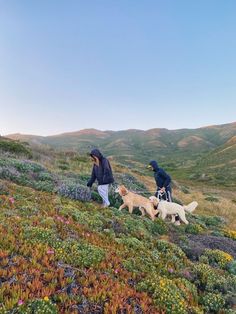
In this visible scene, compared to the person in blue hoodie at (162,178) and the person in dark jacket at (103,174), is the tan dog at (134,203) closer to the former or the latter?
the person in dark jacket at (103,174)

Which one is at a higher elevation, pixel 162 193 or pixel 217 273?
pixel 162 193

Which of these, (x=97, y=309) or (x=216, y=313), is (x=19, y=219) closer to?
(x=97, y=309)

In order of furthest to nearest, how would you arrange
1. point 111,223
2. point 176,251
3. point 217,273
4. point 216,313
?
point 111,223 < point 176,251 < point 217,273 < point 216,313

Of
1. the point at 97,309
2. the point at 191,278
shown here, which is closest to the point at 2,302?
the point at 97,309

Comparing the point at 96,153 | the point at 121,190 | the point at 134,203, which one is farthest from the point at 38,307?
the point at 134,203

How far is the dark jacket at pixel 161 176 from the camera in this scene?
12.2 metres

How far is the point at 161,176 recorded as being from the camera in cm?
1246

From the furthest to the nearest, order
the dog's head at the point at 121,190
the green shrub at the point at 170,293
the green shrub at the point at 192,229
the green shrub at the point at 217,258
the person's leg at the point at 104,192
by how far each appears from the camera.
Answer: the green shrub at the point at 192,229
the person's leg at the point at 104,192
the dog's head at the point at 121,190
the green shrub at the point at 217,258
the green shrub at the point at 170,293

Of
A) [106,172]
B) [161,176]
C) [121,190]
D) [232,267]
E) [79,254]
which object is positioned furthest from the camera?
[161,176]

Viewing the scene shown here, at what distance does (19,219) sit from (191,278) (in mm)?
4436

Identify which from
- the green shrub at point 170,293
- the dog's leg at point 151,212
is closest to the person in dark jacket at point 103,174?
the dog's leg at point 151,212

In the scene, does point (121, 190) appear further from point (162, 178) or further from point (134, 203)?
point (162, 178)

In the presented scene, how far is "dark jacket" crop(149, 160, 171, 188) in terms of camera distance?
12.2 m

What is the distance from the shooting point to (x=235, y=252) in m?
10.2
